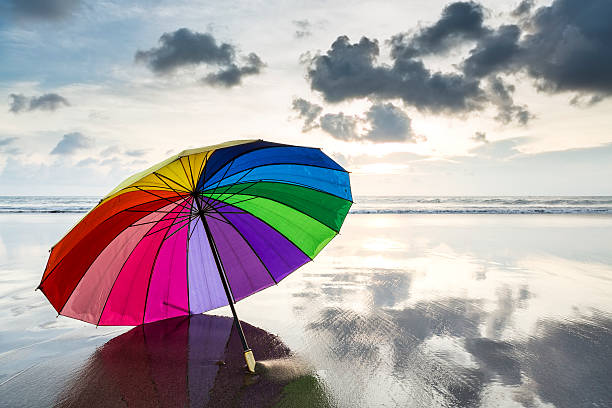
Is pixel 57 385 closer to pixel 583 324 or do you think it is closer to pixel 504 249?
pixel 583 324

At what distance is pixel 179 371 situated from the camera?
11.6 ft

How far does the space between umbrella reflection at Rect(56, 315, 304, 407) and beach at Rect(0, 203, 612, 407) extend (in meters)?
0.08

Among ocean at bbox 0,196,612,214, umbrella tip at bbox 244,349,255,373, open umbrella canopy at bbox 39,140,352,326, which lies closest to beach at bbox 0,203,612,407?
umbrella tip at bbox 244,349,255,373

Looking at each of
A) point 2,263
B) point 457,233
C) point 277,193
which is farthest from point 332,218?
point 457,233

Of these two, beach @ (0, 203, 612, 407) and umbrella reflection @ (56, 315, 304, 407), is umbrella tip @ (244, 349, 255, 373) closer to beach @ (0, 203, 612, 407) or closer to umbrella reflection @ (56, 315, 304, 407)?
umbrella reflection @ (56, 315, 304, 407)

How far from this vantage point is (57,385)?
333 centimetres

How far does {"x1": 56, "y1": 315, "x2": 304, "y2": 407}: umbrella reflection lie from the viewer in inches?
120

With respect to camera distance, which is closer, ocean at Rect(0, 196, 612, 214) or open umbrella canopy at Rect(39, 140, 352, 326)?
open umbrella canopy at Rect(39, 140, 352, 326)

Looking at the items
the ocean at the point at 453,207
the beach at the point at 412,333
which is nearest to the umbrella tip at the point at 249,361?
the beach at the point at 412,333

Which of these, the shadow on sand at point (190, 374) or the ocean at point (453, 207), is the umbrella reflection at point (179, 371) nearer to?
the shadow on sand at point (190, 374)

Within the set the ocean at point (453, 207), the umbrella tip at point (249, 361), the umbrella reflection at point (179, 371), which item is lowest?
the ocean at point (453, 207)

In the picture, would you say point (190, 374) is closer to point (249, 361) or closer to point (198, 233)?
point (249, 361)

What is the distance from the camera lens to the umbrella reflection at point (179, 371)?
3039 millimetres

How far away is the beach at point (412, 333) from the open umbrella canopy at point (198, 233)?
77 centimetres
